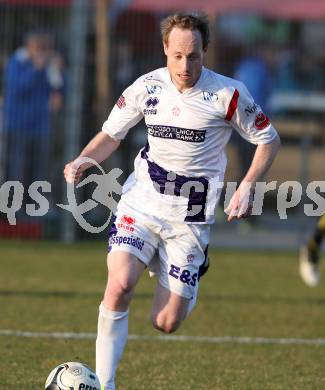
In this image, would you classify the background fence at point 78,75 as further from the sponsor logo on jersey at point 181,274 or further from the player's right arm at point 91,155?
the sponsor logo on jersey at point 181,274

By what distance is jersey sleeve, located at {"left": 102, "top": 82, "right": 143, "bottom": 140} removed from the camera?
6602mm

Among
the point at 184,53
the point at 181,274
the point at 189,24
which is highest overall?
the point at 189,24

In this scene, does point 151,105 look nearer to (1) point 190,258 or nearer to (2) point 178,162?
(2) point 178,162

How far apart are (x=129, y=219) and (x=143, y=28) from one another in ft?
29.3

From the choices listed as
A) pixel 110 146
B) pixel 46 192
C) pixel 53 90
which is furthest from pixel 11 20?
pixel 110 146

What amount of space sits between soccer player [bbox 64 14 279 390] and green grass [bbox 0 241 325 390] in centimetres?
72

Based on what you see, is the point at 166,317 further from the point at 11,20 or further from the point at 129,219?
the point at 11,20

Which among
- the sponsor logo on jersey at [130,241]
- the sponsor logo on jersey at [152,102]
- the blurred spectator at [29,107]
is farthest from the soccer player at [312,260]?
the sponsor logo on jersey at [130,241]

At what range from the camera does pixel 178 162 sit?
653cm

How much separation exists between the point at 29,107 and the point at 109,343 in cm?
879

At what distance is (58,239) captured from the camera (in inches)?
573

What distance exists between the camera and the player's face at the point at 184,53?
623 cm

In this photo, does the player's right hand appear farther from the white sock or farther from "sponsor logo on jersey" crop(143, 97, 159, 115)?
the white sock

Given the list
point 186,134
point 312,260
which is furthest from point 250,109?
point 312,260
